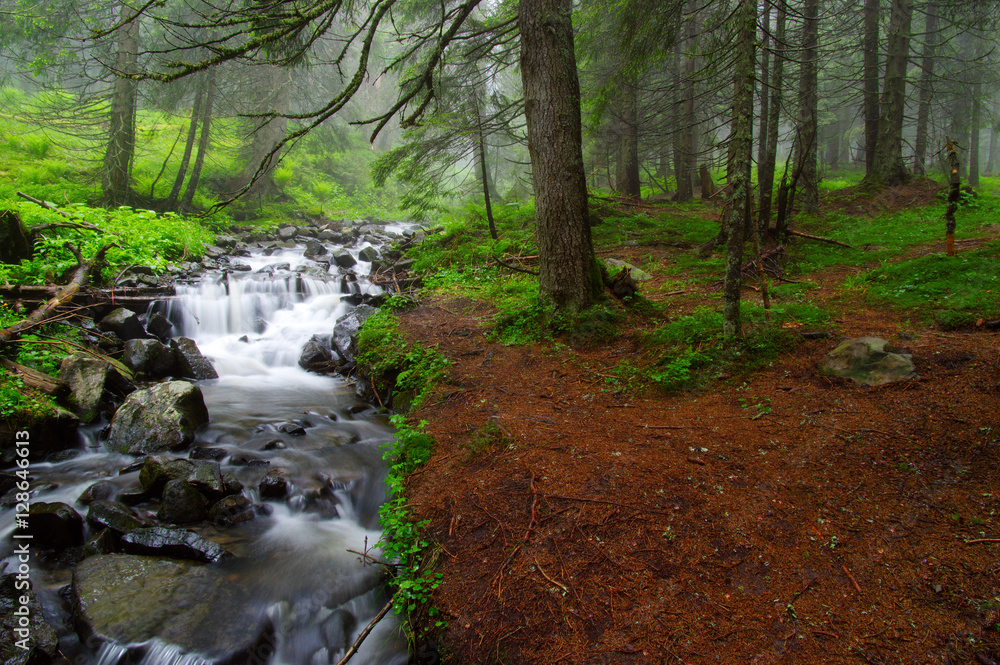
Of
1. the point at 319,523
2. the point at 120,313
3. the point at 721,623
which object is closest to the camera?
the point at 721,623

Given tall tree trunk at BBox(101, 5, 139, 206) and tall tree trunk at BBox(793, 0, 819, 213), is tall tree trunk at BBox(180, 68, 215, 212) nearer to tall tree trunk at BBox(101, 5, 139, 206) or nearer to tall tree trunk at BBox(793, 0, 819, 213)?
tall tree trunk at BBox(101, 5, 139, 206)

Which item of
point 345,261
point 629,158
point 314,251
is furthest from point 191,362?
point 629,158

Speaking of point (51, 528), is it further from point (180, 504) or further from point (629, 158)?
point (629, 158)

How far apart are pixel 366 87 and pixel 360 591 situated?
39791 millimetres

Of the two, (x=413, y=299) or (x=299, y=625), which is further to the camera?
(x=413, y=299)

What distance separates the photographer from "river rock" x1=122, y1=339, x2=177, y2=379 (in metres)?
7.24

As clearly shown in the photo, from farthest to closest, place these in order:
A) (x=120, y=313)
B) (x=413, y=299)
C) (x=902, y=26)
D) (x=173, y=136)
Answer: (x=173, y=136) → (x=902, y=26) → (x=413, y=299) → (x=120, y=313)

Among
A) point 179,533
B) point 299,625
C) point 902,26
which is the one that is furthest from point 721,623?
point 902,26

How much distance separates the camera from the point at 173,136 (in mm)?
20750

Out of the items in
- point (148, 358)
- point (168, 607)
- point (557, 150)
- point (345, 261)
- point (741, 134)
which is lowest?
point (168, 607)

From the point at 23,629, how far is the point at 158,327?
265 inches

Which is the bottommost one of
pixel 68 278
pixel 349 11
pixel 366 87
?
pixel 68 278

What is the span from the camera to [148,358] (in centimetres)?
736

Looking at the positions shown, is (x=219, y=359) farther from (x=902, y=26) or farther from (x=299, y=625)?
(x=902, y=26)
